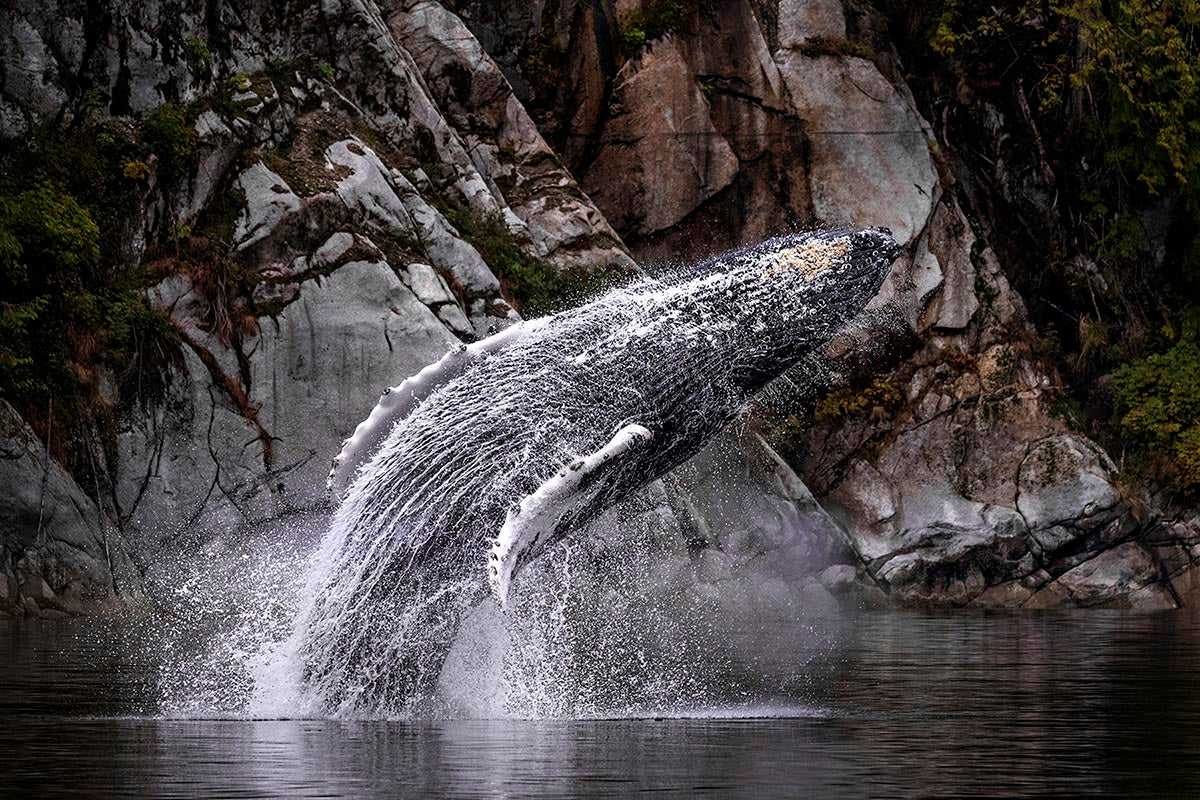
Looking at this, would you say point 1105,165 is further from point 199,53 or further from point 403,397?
point 403,397

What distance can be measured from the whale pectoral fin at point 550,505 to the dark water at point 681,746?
1163mm

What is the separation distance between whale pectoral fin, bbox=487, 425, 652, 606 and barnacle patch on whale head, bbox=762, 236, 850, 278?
69.8 inches

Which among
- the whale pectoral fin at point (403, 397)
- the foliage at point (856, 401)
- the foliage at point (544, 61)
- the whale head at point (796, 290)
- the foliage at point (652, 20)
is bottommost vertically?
the whale pectoral fin at point (403, 397)

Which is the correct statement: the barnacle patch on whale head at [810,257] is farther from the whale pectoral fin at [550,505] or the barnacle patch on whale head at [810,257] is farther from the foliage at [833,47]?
the foliage at [833,47]

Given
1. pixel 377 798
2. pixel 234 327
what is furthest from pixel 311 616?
pixel 234 327

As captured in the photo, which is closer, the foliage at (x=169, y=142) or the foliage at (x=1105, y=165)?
the foliage at (x=169, y=142)

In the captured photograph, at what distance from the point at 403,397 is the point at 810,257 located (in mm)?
3257

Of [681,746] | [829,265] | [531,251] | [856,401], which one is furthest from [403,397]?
[856,401]

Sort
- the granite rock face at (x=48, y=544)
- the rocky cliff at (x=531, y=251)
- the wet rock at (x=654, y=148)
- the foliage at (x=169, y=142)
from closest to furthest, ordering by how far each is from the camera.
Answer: the granite rock face at (x=48, y=544), the rocky cliff at (x=531, y=251), the foliage at (x=169, y=142), the wet rock at (x=654, y=148)

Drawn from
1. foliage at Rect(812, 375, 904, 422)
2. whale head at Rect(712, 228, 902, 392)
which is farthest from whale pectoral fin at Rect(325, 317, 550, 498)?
foliage at Rect(812, 375, 904, 422)

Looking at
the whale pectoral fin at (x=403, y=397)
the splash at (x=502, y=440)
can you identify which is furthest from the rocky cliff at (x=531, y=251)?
the whale pectoral fin at (x=403, y=397)

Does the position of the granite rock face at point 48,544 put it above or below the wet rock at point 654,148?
below

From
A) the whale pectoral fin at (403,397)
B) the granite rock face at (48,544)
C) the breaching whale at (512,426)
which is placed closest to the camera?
the breaching whale at (512,426)

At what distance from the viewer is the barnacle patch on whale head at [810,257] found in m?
12.4
